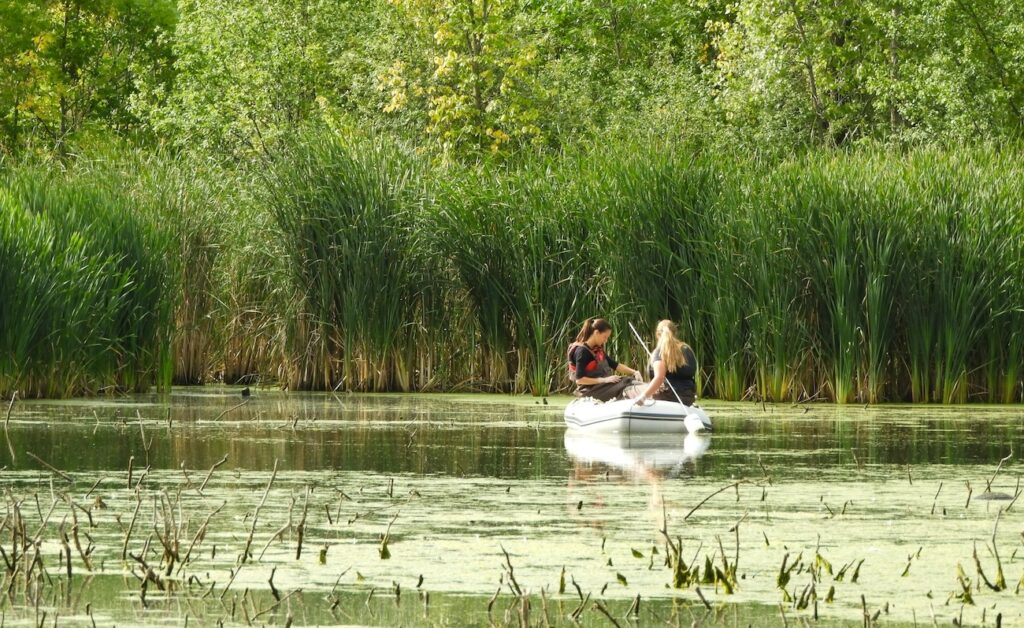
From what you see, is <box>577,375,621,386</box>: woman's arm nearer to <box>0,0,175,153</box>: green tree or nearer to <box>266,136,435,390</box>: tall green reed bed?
<box>266,136,435,390</box>: tall green reed bed

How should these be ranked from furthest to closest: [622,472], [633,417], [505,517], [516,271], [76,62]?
[76,62] < [516,271] < [633,417] < [622,472] < [505,517]

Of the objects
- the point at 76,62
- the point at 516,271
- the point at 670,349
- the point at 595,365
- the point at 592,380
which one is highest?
the point at 76,62

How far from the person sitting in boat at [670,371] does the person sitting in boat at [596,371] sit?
340 mm

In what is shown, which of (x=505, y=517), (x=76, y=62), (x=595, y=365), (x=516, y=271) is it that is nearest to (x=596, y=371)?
(x=595, y=365)

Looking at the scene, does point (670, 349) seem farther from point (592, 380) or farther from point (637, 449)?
point (637, 449)

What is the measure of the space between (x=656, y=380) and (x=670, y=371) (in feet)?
1.14

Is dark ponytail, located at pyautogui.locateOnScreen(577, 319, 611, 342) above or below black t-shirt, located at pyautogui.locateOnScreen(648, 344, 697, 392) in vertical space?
above

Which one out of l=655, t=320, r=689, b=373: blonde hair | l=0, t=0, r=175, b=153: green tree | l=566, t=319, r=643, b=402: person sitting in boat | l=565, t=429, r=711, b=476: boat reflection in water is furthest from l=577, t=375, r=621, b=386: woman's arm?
l=0, t=0, r=175, b=153: green tree

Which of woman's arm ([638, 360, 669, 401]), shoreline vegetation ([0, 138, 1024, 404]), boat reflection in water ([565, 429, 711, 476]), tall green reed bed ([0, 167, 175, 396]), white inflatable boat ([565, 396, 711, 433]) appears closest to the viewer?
boat reflection in water ([565, 429, 711, 476])

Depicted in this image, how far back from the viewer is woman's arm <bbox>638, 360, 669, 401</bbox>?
538 inches

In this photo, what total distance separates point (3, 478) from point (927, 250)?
9814 millimetres

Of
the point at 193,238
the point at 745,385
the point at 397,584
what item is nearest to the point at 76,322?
the point at 193,238

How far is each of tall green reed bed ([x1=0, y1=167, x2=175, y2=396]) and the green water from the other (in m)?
1.65

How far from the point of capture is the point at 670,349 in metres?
13.9
